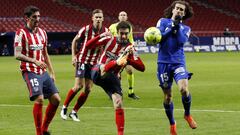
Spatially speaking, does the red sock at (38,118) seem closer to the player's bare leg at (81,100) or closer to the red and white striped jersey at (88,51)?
the player's bare leg at (81,100)

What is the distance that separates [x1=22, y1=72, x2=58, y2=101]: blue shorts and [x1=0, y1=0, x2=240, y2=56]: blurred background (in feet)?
106

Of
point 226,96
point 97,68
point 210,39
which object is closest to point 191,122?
point 97,68

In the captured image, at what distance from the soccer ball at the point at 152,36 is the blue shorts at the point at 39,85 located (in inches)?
69.2

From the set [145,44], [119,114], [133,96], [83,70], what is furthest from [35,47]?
[145,44]

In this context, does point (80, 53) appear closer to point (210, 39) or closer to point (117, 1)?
point (210, 39)

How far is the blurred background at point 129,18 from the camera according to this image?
4597cm

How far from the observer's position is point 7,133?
11.9m

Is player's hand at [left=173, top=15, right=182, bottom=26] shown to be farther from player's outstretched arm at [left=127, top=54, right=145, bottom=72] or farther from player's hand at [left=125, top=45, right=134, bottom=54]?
player's hand at [left=125, top=45, right=134, bottom=54]

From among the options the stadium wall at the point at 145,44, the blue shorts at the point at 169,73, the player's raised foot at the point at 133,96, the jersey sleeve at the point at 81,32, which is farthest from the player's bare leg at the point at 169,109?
the stadium wall at the point at 145,44

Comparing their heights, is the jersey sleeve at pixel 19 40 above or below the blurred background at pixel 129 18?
above

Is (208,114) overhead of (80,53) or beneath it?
beneath

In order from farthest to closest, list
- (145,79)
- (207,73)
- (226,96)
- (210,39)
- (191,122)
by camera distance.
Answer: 1. (210,39)
2. (207,73)
3. (145,79)
4. (226,96)
5. (191,122)

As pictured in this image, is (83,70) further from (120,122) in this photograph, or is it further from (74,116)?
(120,122)

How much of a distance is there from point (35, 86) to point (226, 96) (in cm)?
833
